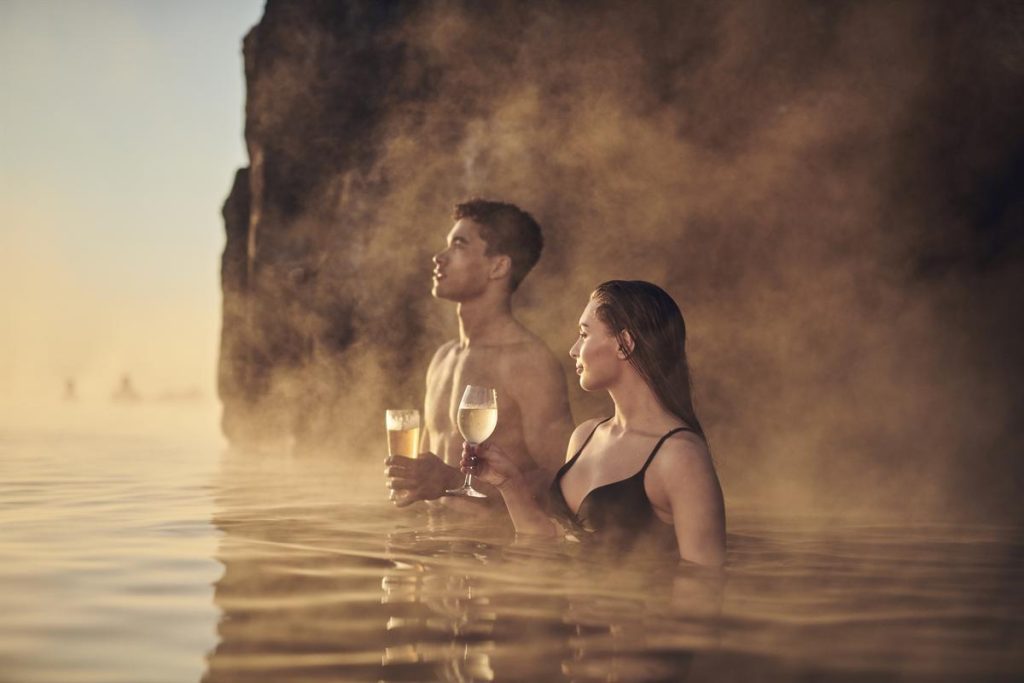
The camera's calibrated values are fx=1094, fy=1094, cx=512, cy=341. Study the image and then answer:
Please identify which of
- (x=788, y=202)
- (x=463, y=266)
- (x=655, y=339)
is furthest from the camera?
(x=788, y=202)

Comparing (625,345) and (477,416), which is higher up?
(625,345)

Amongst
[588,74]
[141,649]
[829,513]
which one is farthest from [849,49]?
[141,649]

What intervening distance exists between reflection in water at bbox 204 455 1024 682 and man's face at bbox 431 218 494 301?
38.4 inches

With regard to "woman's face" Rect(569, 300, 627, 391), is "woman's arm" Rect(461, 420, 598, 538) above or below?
below

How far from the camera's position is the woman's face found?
319 cm

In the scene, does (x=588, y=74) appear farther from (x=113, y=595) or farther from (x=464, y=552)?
(x=113, y=595)

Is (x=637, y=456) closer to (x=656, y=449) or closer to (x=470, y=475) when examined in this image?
(x=656, y=449)

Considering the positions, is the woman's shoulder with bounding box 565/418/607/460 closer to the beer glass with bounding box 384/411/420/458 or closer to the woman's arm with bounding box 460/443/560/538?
the woman's arm with bounding box 460/443/560/538

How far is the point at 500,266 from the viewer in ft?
15.6

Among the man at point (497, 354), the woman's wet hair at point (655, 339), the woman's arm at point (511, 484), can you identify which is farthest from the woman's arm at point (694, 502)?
the man at point (497, 354)

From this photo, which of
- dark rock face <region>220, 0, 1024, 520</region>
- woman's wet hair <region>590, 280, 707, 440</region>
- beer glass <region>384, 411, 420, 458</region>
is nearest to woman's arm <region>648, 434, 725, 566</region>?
woman's wet hair <region>590, 280, 707, 440</region>

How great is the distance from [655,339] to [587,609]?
0.86 m

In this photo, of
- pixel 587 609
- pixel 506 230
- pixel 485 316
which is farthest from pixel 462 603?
pixel 506 230

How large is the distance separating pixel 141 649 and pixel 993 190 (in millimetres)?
5338
